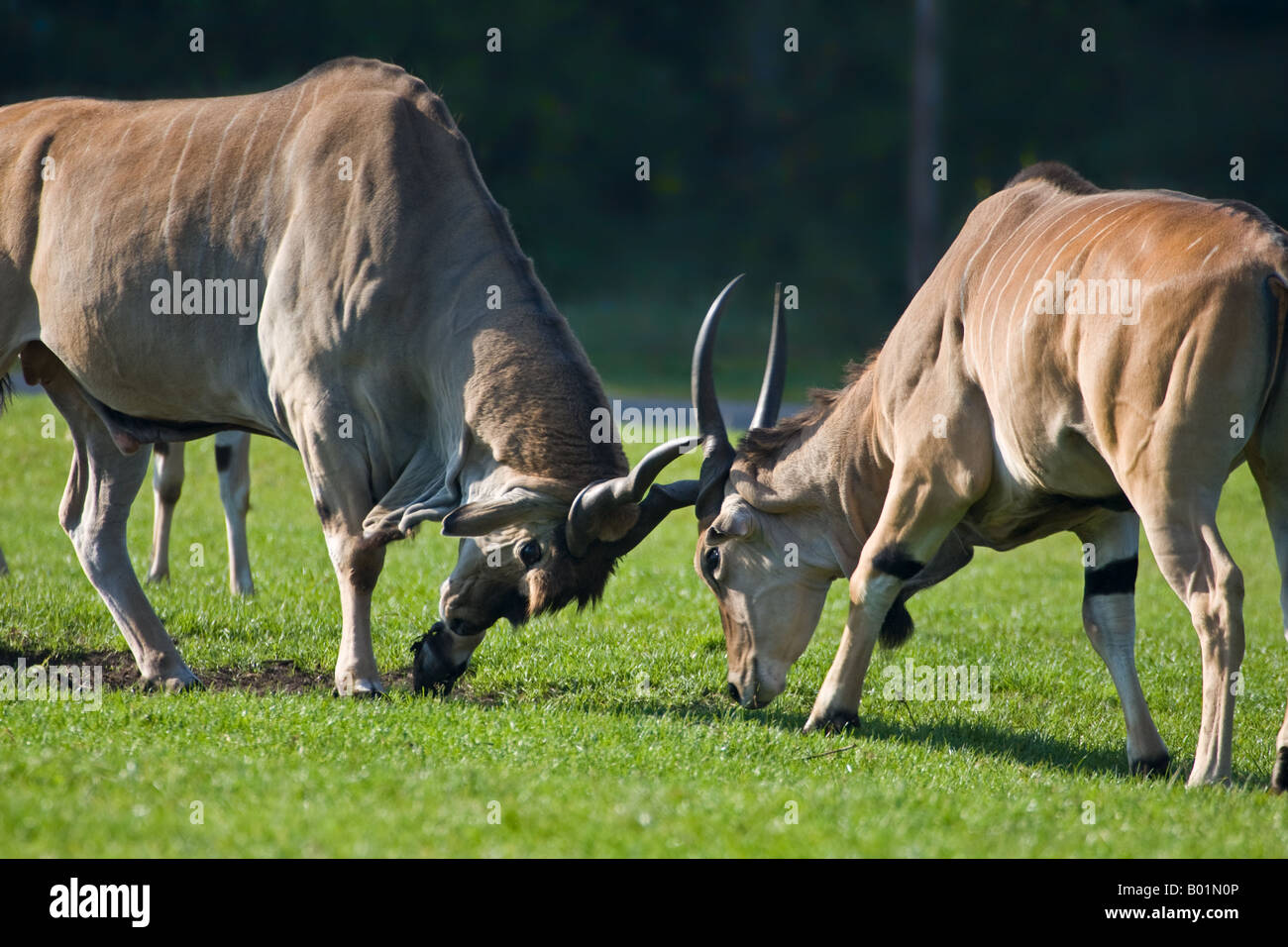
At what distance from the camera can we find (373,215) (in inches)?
248

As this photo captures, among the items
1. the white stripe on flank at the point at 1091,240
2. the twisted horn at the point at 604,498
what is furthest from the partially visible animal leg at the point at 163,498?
the white stripe on flank at the point at 1091,240

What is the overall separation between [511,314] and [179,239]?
5.17ft

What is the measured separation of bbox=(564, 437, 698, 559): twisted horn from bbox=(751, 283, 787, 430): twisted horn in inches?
34.6

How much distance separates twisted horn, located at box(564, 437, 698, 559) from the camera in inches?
228

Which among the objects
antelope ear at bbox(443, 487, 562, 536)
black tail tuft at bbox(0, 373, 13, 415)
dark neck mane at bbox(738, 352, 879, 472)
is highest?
black tail tuft at bbox(0, 373, 13, 415)

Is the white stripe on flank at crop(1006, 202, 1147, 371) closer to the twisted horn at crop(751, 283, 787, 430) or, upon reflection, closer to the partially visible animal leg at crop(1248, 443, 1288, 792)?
the partially visible animal leg at crop(1248, 443, 1288, 792)

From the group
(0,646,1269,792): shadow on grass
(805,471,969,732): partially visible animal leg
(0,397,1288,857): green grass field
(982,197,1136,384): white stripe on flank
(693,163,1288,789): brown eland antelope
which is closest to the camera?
(0,397,1288,857): green grass field

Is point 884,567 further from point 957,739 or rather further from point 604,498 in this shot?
point 604,498

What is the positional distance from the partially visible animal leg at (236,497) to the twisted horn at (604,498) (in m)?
3.31

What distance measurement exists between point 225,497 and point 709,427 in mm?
3964

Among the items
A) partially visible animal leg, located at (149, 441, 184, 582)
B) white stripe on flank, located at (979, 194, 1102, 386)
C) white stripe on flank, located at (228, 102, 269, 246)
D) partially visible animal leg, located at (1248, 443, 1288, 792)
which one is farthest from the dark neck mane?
partially visible animal leg, located at (149, 441, 184, 582)

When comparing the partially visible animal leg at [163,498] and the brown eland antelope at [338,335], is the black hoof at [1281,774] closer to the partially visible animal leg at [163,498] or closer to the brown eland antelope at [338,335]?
the brown eland antelope at [338,335]

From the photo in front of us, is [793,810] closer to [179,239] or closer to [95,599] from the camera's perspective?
[179,239]
